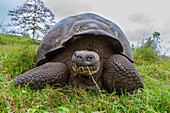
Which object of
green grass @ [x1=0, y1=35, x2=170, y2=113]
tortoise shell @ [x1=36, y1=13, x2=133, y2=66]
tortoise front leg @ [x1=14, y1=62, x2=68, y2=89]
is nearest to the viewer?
green grass @ [x1=0, y1=35, x2=170, y2=113]

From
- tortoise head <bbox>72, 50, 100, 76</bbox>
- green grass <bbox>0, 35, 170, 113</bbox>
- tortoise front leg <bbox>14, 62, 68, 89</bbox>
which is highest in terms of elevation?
tortoise head <bbox>72, 50, 100, 76</bbox>

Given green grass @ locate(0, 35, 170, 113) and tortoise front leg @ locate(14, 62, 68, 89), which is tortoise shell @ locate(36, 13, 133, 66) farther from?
green grass @ locate(0, 35, 170, 113)

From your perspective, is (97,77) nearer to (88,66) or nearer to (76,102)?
(88,66)

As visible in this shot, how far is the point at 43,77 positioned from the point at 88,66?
76 cm

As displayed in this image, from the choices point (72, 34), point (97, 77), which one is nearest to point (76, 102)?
point (97, 77)

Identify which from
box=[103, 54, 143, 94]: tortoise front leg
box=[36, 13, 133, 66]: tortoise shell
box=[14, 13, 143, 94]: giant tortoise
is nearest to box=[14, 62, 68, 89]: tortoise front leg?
box=[14, 13, 143, 94]: giant tortoise

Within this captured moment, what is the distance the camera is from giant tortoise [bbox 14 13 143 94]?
1930mm

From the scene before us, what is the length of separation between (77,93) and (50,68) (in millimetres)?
615

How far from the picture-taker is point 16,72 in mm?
2498

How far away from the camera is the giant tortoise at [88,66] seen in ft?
6.33

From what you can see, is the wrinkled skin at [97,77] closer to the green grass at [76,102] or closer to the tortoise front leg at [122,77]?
the tortoise front leg at [122,77]

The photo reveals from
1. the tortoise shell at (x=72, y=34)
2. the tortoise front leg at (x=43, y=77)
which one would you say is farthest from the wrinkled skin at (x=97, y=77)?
the tortoise shell at (x=72, y=34)

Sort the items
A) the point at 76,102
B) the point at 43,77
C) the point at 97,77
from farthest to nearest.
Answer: the point at 97,77, the point at 43,77, the point at 76,102

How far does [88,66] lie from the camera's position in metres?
1.69
